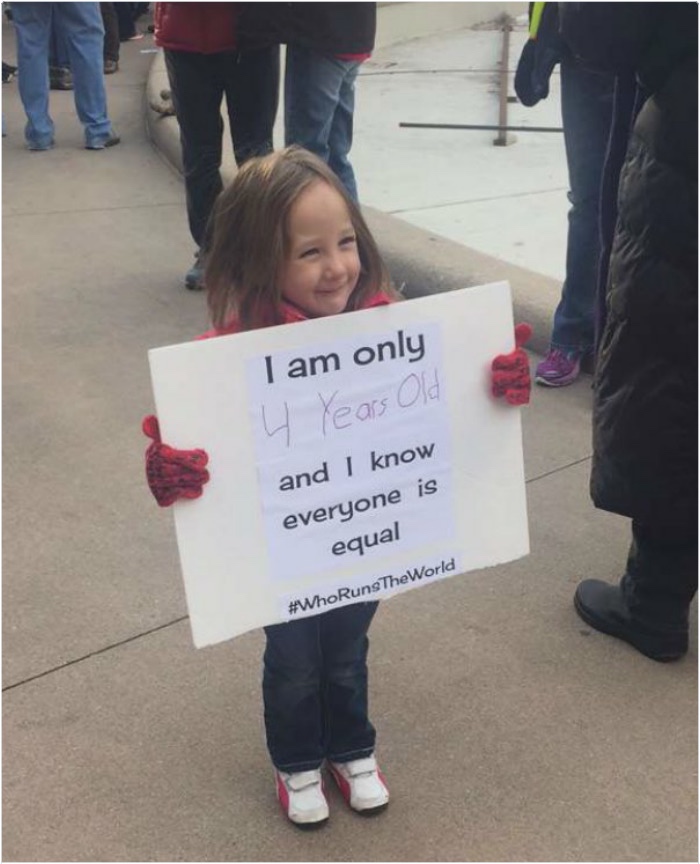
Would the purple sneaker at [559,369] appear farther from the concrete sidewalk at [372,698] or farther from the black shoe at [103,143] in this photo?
the black shoe at [103,143]

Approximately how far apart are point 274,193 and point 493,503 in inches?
27.7

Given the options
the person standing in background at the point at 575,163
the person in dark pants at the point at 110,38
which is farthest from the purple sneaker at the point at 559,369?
the person in dark pants at the point at 110,38

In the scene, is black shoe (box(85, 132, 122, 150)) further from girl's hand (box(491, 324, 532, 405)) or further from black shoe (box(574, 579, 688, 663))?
girl's hand (box(491, 324, 532, 405))

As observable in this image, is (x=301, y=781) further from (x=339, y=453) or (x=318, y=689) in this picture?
(x=339, y=453)

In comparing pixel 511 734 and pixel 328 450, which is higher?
pixel 328 450

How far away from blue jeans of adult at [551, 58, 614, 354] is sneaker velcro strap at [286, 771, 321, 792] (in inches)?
83.0

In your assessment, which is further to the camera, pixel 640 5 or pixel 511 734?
pixel 511 734

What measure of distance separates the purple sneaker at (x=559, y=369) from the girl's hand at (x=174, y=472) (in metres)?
2.40

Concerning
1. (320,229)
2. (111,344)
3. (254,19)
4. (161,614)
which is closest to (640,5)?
(320,229)

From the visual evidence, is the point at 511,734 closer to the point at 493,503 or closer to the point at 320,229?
the point at 493,503

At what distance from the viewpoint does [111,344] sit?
4.74 meters

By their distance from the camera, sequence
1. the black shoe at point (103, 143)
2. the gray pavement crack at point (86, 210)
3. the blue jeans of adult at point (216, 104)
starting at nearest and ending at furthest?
1. the blue jeans of adult at point (216, 104)
2. the gray pavement crack at point (86, 210)
3. the black shoe at point (103, 143)

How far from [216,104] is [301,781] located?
3205 millimetres

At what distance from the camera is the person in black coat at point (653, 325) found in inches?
88.9
